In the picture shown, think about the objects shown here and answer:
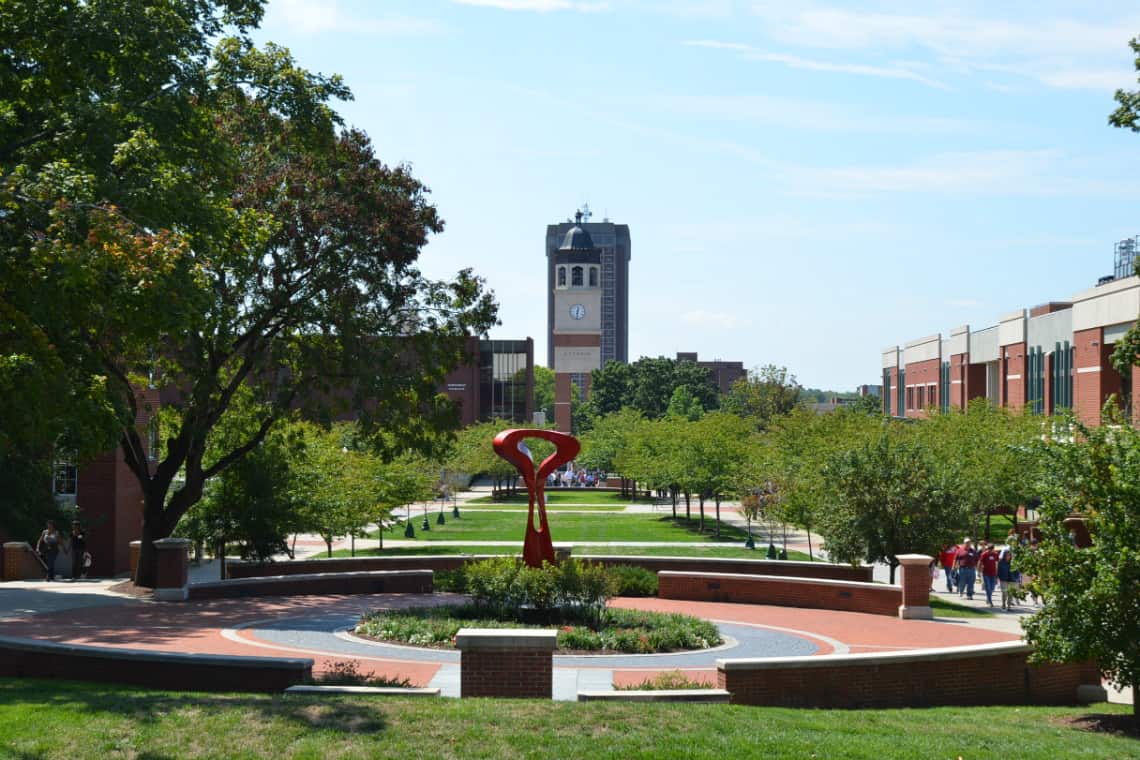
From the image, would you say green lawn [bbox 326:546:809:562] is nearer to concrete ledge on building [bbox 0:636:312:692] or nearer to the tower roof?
concrete ledge on building [bbox 0:636:312:692]

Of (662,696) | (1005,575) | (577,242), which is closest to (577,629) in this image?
(662,696)

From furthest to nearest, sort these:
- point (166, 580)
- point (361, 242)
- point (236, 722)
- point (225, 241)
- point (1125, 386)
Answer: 1. point (1125, 386)
2. point (361, 242)
3. point (166, 580)
4. point (225, 241)
5. point (236, 722)

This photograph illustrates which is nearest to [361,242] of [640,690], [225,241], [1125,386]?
[225,241]

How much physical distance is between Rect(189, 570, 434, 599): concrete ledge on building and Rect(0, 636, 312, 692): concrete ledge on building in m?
11.8

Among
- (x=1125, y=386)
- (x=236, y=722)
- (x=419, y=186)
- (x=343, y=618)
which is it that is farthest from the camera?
(x=1125, y=386)

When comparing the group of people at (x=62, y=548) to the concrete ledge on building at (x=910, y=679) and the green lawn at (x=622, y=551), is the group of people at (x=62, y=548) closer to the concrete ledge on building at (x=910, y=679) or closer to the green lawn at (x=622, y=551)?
the green lawn at (x=622, y=551)

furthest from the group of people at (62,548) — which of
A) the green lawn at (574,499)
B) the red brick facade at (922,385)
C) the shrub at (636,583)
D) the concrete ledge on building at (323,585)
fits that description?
the red brick facade at (922,385)

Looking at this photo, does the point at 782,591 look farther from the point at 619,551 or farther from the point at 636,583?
the point at 619,551

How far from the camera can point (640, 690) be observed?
1459cm

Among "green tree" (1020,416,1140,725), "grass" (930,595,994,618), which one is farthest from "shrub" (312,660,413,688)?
"grass" (930,595,994,618)

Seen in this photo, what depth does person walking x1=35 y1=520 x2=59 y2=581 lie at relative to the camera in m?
32.1

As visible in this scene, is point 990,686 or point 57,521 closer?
point 990,686

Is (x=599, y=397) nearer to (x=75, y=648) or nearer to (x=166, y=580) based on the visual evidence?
(x=166, y=580)

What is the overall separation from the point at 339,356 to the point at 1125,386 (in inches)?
1262
